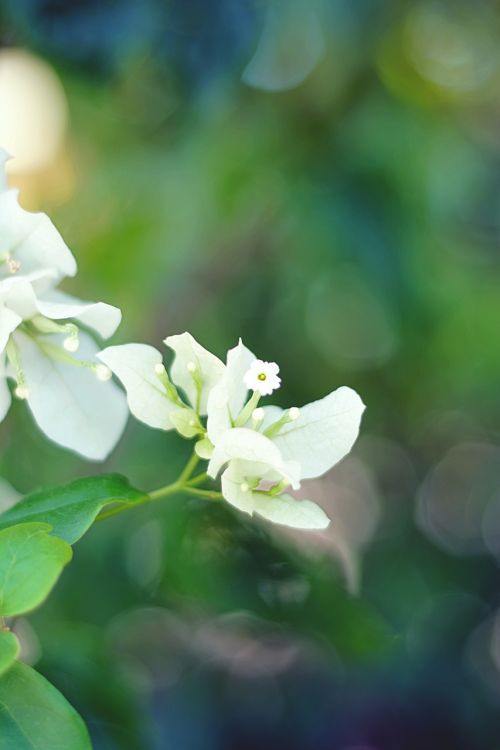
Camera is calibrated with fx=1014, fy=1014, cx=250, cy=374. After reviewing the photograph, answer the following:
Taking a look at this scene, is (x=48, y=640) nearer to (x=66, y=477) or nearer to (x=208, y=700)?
(x=66, y=477)

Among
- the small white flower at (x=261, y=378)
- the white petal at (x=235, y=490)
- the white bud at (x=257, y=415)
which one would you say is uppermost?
the small white flower at (x=261, y=378)

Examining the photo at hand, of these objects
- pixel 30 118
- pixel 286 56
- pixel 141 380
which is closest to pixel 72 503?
pixel 141 380

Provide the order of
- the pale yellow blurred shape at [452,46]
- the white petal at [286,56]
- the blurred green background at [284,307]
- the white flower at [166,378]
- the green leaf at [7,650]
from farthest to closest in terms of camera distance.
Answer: the pale yellow blurred shape at [452,46]
the white petal at [286,56]
the blurred green background at [284,307]
the white flower at [166,378]
the green leaf at [7,650]

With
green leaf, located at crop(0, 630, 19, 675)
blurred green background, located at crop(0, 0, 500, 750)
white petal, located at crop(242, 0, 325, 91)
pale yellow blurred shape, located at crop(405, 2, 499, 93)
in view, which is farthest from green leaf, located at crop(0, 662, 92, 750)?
pale yellow blurred shape, located at crop(405, 2, 499, 93)

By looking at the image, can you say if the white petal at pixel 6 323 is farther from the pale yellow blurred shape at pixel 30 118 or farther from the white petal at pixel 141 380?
the pale yellow blurred shape at pixel 30 118

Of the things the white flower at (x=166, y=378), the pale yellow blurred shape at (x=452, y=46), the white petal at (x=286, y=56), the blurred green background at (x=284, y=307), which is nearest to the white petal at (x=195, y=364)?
the white flower at (x=166, y=378)

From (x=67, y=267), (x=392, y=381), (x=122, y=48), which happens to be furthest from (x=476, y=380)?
(x=67, y=267)

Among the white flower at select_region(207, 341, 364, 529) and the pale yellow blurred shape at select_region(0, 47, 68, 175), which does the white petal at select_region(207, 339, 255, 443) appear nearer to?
the white flower at select_region(207, 341, 364, 529)
